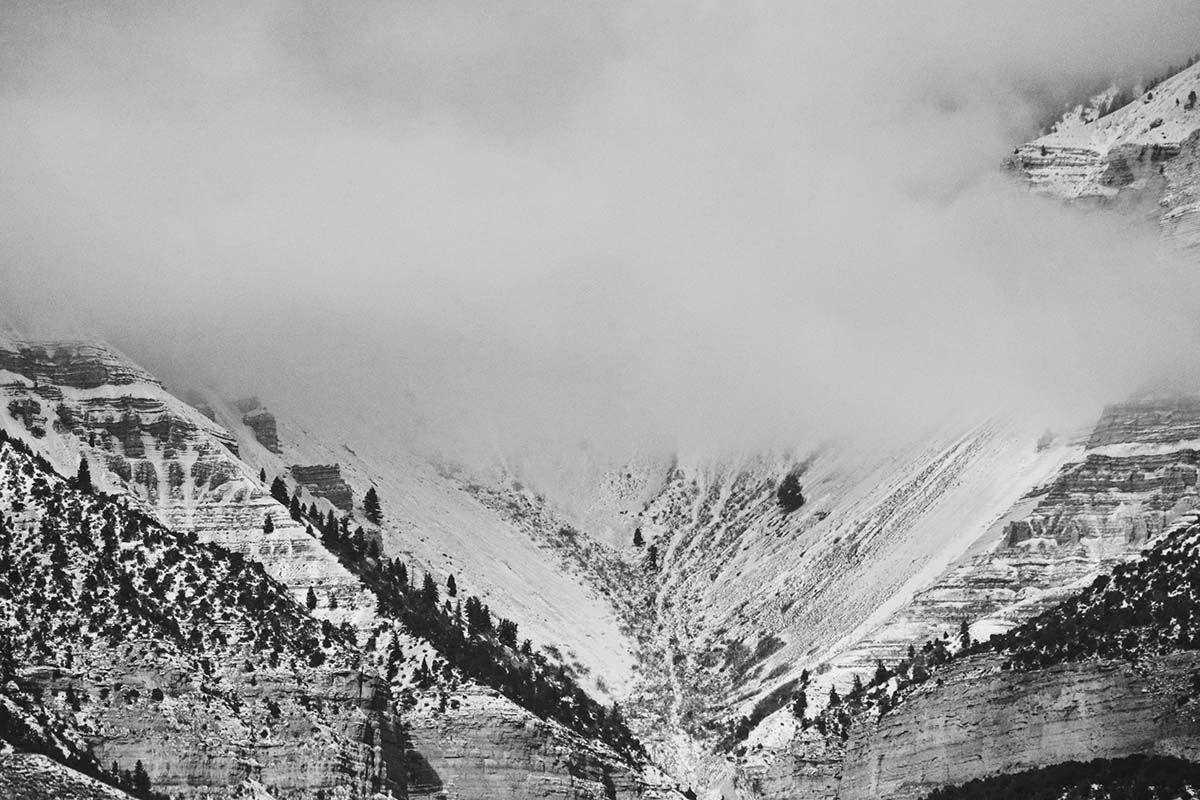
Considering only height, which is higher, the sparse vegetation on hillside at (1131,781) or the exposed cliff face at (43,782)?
the sparse vegetation on hillside at (1131,781)

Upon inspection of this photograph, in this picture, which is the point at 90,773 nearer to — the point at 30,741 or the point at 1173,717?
the point at 30,741

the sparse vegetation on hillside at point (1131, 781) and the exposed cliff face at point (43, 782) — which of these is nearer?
the exposed cliff face at point (43, 782)

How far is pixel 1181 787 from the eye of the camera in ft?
617

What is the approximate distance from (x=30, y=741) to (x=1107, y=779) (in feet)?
213

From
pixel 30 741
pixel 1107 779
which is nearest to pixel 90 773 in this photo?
pixel 30 741

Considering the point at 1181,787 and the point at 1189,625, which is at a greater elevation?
the point at 1189,625

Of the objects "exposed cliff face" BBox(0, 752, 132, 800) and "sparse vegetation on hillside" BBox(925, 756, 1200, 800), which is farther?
"sparse vegetation on hillside" BBox(925, 756, 1200, 800)

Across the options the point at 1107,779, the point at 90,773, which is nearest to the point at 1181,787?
the point at 1107,779

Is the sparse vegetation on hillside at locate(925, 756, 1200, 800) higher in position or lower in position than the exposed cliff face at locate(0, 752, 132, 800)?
higher

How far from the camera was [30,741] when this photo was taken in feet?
625

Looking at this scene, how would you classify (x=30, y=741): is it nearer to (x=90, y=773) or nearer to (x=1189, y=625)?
(x=90, y=773)

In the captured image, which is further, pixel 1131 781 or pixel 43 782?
pixel 1131 781

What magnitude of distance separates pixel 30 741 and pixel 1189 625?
234 ft

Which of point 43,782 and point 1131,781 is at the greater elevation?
point 1131,781
